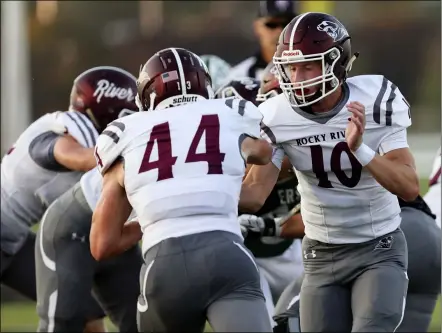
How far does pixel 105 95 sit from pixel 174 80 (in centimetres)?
155

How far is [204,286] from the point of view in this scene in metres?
3.39

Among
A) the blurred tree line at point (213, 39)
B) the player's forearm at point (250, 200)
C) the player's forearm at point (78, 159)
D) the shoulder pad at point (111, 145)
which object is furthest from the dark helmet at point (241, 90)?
the blurred tree line at point (213, 39)

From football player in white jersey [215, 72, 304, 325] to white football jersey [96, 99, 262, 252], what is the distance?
40.0 inches

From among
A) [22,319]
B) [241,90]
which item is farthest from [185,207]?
[22,319]

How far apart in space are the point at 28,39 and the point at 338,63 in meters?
11.1

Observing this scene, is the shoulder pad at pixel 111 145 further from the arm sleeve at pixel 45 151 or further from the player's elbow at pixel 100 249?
the arm sleeve at pixel 45 151

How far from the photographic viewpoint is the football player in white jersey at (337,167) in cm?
405

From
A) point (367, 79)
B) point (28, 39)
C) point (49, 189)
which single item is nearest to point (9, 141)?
point (28, 39)

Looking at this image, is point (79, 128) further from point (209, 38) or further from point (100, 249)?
point (209, 38)

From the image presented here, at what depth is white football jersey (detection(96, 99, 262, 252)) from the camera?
11.4 ft

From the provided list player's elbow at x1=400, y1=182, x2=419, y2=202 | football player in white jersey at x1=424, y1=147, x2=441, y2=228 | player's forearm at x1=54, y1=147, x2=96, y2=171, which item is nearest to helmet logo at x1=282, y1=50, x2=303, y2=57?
player's elbow at x1=400, y1=182, x2=419, y2=202

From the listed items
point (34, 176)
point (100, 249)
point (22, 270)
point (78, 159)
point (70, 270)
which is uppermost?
point (100, 249)

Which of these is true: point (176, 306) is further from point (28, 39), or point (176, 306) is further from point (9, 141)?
point (28, 39)

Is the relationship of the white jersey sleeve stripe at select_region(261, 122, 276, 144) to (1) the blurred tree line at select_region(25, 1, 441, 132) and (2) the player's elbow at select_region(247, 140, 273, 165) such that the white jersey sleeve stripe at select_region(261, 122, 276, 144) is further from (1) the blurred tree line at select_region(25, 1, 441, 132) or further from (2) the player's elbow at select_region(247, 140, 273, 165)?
(1) the blurred tree line at select_region(25, 1, 441, 132)
